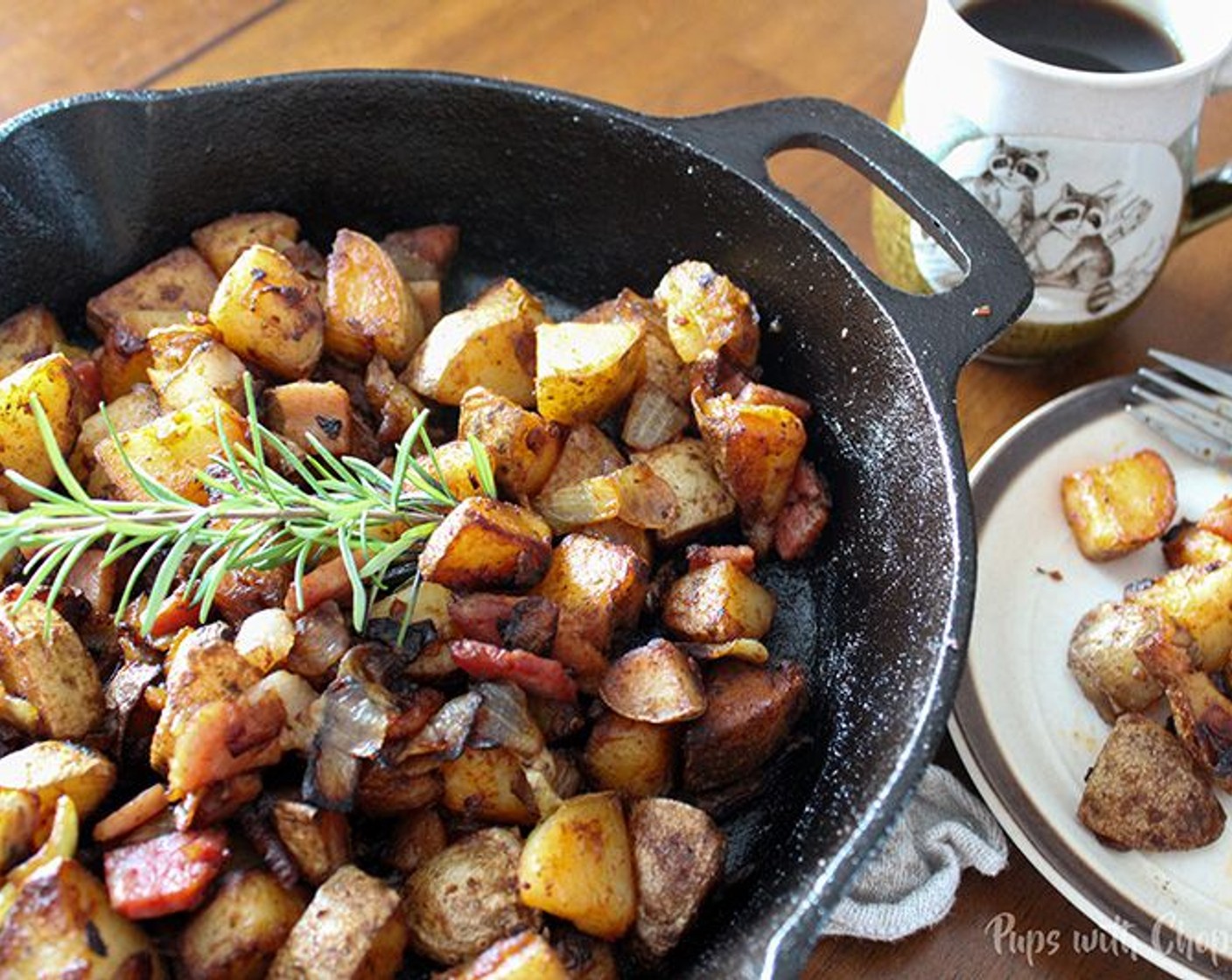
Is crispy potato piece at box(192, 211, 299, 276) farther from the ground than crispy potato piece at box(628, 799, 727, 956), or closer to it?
farther from the ground

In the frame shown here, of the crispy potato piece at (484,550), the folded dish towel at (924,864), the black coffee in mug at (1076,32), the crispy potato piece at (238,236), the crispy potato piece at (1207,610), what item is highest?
the black coffee in mug at (1076,32)

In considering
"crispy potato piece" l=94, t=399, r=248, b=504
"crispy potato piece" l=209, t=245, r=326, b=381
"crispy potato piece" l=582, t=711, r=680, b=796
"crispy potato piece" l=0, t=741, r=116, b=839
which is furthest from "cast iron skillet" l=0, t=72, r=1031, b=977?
"crispy potato piece" l=0, t=741, r=116, b=839

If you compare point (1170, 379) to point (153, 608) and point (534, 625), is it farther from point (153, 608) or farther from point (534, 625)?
point (153, 608)

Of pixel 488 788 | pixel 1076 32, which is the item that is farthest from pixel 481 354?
pixel 1076 32

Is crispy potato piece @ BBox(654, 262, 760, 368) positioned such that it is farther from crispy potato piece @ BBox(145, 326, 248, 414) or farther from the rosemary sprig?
crispy potato piece @ BBox(145, 326, 248, 414)

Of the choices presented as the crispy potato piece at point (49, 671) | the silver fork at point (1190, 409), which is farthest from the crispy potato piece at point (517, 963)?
the silver fork at point (1190, 409)

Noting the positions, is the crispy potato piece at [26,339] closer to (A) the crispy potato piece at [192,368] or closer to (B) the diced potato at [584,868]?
(A) the crispy potato piece at [192,368]
